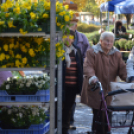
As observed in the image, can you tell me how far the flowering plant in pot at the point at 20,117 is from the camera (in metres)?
4.27

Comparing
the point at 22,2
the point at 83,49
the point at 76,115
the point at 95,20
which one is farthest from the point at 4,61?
the point at 95,20

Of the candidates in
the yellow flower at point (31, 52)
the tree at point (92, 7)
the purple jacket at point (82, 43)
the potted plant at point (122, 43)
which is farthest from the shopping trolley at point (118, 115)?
the tree at point (92, 7)

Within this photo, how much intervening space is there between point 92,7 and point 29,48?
49.6 ft

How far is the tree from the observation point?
18312 mm

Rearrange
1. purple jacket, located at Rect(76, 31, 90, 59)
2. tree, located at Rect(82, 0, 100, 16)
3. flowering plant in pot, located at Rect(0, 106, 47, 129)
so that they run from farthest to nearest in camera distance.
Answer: tree, located at Rect(82, 0, 100, 16)
purple jacket, located at Rect(76, 31, 90, 59)
flowering plant in pot, located at Rect(0, 106, 47, 129)

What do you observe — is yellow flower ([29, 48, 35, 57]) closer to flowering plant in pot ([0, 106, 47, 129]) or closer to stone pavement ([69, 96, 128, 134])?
flowering plant in pot ([0, 106, 47, 129])

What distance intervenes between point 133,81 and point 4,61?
1900mm

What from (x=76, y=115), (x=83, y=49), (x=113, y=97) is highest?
(x=83, y=49)

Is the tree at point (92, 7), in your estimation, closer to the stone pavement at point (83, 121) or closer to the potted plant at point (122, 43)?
the potted plant at point (122, 43)

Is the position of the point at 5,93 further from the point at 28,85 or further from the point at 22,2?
the point at 22,2

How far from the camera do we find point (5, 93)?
413 cm

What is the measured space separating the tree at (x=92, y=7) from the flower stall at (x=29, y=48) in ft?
47.2

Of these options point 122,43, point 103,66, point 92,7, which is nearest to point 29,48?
point 103,66

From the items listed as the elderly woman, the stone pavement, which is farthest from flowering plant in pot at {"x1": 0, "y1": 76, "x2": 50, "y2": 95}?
the stone pavement
